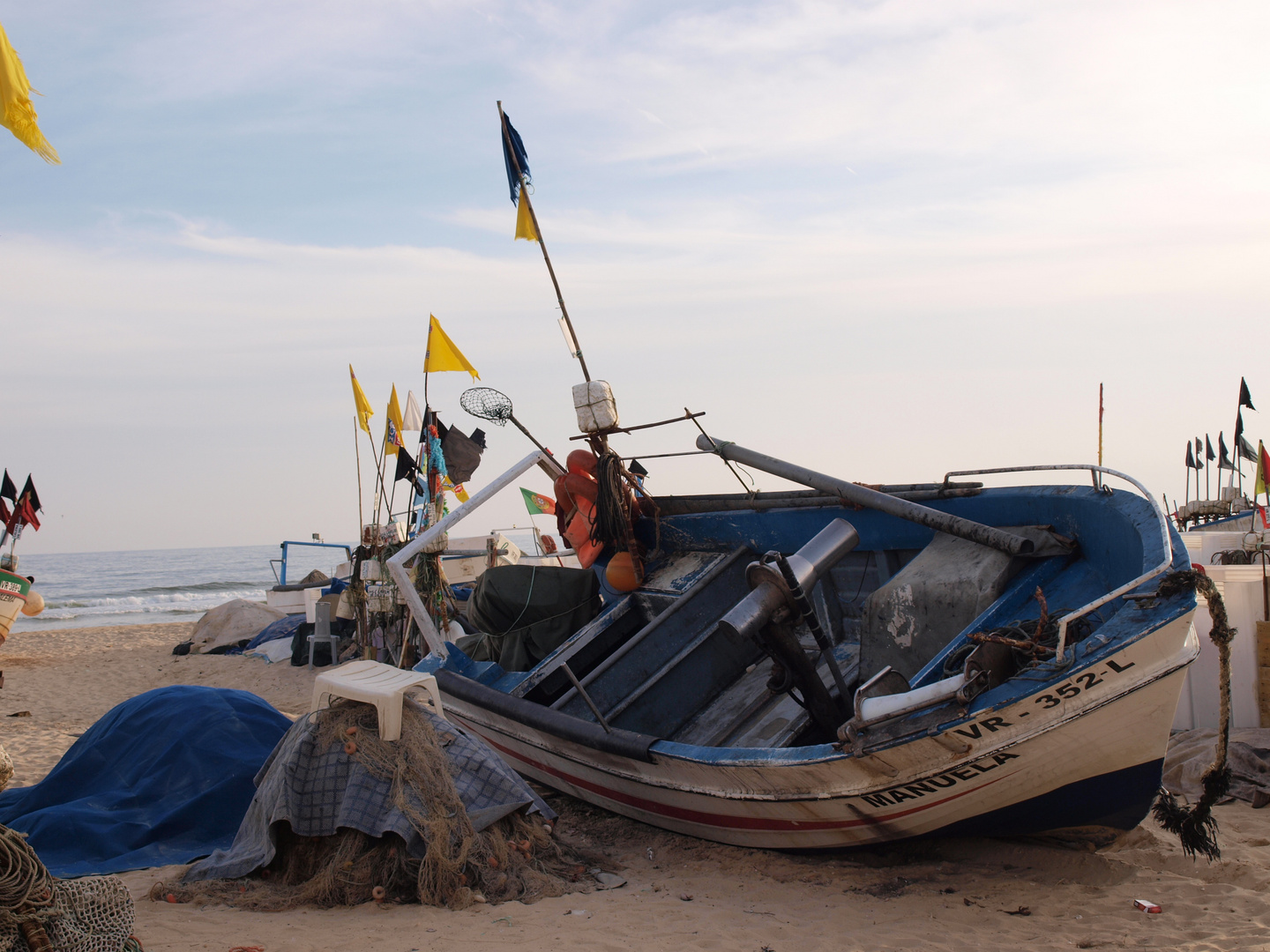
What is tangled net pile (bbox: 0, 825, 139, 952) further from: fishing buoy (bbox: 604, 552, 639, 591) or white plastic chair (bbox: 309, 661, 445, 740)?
fishing buoy (bbox: 604, 552, 639, 591)

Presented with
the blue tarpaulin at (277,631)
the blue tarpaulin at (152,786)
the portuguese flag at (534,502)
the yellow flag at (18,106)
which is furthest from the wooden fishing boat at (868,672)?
the portuguese flag at (534,502)

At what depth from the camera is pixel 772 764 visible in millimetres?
4160

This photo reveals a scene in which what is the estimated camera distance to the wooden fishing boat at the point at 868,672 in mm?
3561

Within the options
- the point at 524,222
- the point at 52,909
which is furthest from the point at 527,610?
the point at 52,909

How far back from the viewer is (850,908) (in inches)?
157

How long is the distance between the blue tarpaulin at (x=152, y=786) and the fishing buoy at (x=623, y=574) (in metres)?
2.59

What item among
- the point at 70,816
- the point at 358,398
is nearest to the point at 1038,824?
the point at 70,816

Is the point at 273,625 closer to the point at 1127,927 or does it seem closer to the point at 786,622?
the point at 786,622

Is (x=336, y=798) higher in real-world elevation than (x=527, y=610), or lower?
lower

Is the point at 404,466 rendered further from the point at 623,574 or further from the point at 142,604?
the point at 142,604

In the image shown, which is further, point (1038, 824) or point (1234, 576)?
point (1234, 576)

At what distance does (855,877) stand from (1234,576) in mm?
4121

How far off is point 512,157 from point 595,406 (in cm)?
288

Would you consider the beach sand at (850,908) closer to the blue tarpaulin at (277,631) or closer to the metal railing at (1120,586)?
the metal railing at (1120,586)
